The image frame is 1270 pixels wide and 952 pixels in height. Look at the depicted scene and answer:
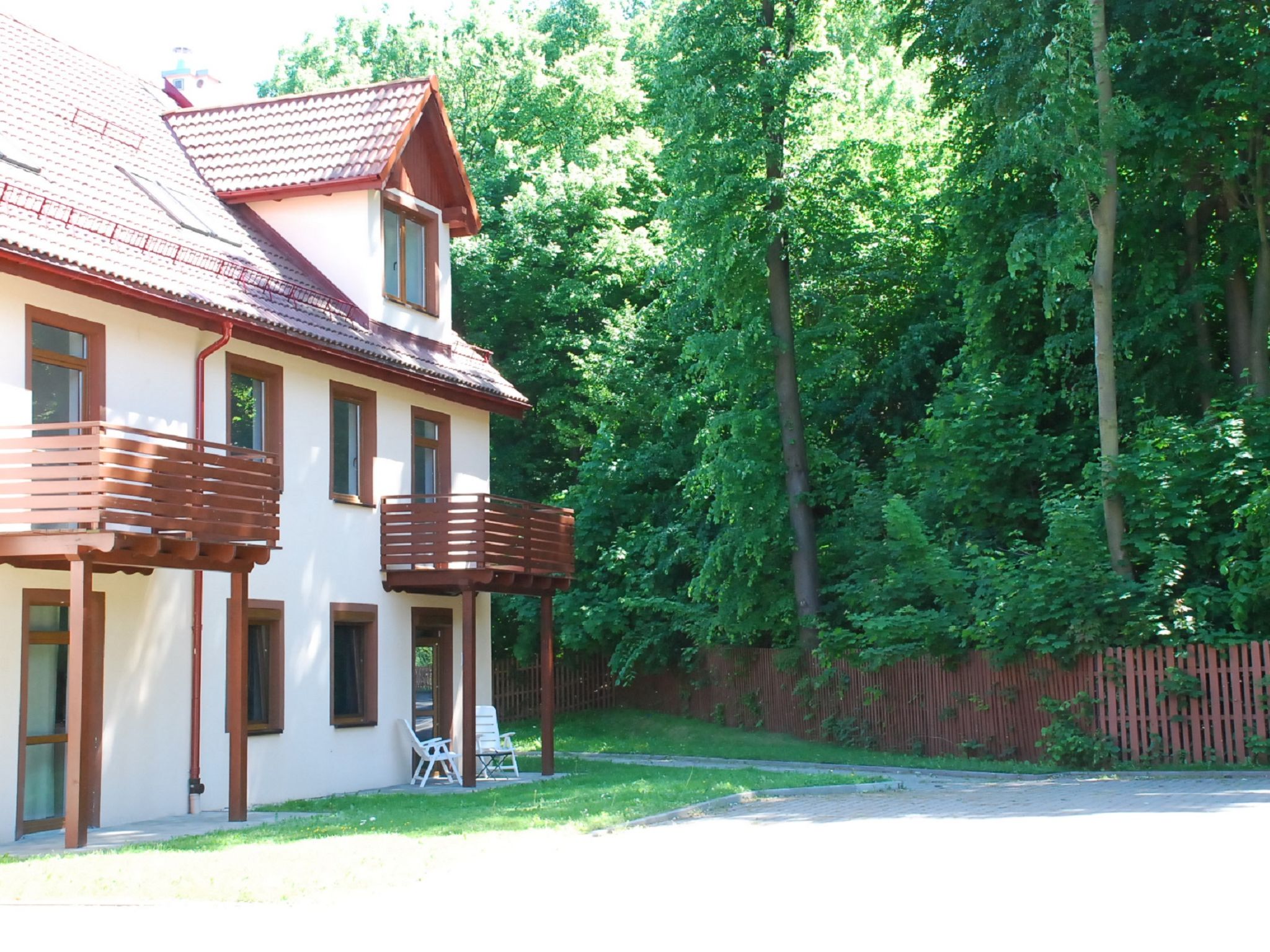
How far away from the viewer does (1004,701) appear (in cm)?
2452

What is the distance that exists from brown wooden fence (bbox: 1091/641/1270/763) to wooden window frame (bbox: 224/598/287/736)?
1240cm

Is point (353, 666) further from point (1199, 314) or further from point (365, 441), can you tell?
point (1199, 314)

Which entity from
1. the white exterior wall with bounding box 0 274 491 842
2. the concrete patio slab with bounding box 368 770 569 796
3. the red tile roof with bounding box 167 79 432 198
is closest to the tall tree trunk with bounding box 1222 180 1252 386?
the concrete patio slab with bounding box 368 770 569 796

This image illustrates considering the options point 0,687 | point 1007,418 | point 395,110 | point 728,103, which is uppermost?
point 728,103

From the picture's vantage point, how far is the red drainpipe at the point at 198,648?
1755 cm

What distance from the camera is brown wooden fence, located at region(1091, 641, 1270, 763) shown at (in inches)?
834

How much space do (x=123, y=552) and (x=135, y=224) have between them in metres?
5.54

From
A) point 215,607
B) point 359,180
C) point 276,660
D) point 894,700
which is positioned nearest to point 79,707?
point 215,607

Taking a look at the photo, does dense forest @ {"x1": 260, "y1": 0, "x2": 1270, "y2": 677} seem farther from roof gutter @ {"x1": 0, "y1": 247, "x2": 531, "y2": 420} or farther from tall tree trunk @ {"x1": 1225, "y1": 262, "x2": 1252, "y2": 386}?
roof gutter @ {"x1": 0, "y1": 247, "x2": 531, "y2": 420}

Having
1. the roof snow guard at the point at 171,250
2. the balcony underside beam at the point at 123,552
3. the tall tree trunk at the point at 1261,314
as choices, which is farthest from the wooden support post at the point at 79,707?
the tall tree trunk at the point at 1261,314

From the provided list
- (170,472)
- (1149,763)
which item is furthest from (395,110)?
(1149,763)

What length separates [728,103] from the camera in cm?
2831

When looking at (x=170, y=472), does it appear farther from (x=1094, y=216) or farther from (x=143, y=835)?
(x=1094, y=216)

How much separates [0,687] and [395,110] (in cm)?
1209
